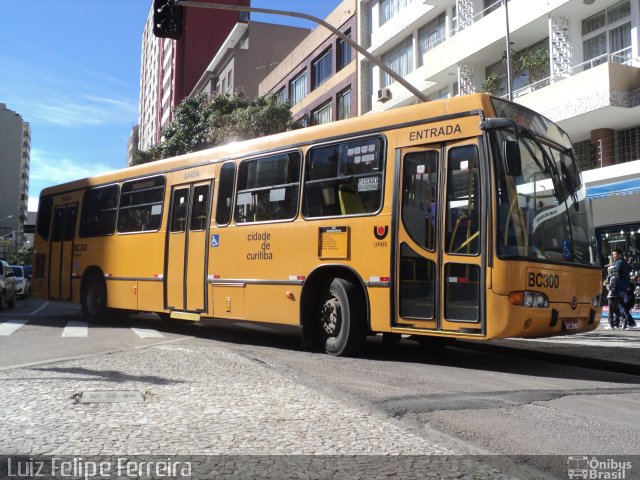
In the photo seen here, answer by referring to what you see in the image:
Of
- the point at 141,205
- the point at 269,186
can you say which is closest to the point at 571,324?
the point at 269,186

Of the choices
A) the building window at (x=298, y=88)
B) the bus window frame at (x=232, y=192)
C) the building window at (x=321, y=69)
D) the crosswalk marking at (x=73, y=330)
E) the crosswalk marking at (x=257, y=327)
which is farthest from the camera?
the building window at (x=298, y=88)

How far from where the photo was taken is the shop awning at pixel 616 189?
568 inches

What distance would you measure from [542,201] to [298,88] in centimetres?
3182

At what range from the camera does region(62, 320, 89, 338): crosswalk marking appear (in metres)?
11.0

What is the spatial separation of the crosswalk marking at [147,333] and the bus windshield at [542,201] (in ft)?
22.4

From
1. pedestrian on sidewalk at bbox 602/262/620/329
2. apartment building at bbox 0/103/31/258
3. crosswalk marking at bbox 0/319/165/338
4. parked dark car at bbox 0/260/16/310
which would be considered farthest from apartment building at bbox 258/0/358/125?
apartment building at bbox 0/103/31/258

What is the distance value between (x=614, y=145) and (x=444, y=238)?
12.5 m

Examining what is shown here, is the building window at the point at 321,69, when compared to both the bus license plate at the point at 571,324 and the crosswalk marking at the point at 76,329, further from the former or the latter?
the bus license plate at the point at 571,324

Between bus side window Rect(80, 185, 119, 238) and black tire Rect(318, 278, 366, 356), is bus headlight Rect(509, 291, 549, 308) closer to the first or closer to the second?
black tire Rect(318, 278, 366, 356)

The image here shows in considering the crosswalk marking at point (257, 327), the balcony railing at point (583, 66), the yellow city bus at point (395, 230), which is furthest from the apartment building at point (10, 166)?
the yellow city bus at point (395, 230)

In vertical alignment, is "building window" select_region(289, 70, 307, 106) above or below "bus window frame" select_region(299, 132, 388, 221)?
above

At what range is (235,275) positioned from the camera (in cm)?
990

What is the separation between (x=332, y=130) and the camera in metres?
8.80

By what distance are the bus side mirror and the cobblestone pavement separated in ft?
10.9
